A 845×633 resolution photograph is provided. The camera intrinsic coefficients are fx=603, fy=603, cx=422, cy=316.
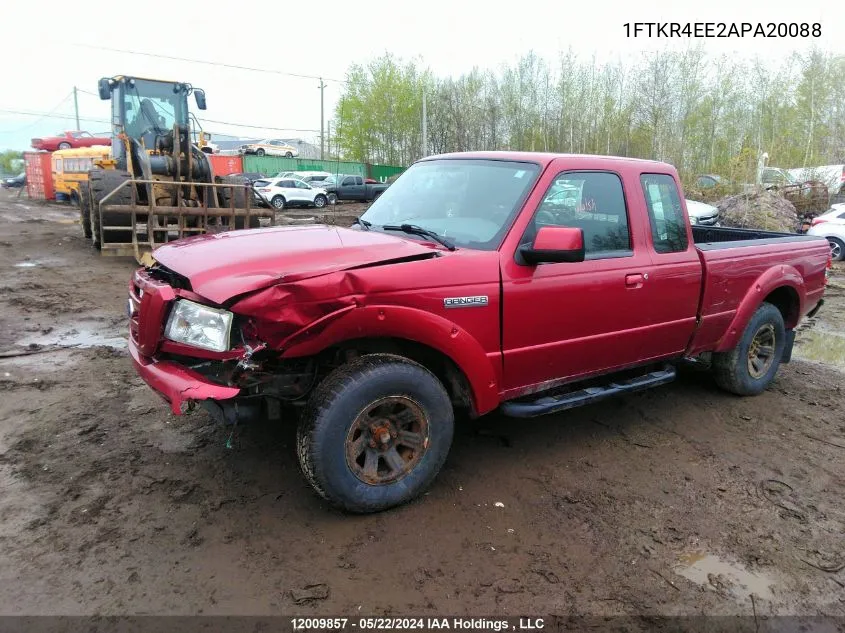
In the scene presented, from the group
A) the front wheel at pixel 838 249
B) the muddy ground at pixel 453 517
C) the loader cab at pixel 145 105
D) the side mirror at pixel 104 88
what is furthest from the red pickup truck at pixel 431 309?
the front wheel at pixel 838 249

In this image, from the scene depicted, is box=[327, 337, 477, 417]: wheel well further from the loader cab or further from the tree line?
the tree line

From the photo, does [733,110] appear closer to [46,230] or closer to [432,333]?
[46,230]

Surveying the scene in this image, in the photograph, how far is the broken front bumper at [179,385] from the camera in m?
2.81

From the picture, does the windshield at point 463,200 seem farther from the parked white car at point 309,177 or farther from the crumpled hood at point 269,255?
the parked white car at point 309,177

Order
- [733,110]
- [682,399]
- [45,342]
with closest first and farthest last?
1. [682,399]
2. [45,342]
3. [733,110]

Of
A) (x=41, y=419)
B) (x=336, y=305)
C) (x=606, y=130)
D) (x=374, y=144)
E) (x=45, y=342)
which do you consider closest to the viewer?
(x=336, y=305)

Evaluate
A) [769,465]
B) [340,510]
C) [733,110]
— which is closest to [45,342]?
[340,510]

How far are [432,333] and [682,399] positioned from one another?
3.04 meters

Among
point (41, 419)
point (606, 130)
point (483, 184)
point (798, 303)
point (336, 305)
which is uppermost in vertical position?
point (606, 130)

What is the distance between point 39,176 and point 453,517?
123ft

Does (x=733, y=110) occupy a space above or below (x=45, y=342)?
above

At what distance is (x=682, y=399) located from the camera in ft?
17.1

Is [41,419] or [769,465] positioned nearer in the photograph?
[769,465]

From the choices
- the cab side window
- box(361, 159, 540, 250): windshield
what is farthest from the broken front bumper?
the cab side window
